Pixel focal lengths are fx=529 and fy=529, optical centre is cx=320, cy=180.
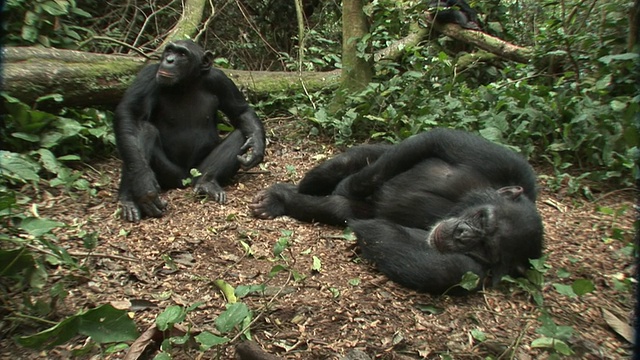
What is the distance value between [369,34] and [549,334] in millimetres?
4920

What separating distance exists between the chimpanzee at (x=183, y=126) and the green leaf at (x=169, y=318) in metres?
2.50

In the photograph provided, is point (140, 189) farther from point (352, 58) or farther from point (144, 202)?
point (352, 58)

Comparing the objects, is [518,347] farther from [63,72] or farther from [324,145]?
[63,72]

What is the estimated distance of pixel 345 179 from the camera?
5.12 meters

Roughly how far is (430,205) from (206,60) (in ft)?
10.9

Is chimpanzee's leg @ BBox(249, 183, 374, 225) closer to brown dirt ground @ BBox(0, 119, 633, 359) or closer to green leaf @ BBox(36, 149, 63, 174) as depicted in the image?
brown dirt ground @ BBox(0, 119, 633, 359)

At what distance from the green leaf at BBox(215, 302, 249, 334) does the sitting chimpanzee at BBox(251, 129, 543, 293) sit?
4.54 ft

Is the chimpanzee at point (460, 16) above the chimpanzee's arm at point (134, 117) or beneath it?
above

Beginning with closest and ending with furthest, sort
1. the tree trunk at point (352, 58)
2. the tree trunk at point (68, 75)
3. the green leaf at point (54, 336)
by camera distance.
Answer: the green leaf at point (54, 336), the tree trunk at point (68, 75), the tree trunk at point (352, 58)

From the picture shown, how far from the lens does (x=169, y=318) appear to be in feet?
9.07

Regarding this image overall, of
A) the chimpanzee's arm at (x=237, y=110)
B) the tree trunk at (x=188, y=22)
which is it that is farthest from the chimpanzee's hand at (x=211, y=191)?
the tree trunk at (x=188, y=22)

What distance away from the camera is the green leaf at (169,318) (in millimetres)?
2732

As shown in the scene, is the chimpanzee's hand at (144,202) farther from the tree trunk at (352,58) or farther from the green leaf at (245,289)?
the tree trunk at (352,58)

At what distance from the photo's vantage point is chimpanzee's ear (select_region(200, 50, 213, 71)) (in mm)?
6168
